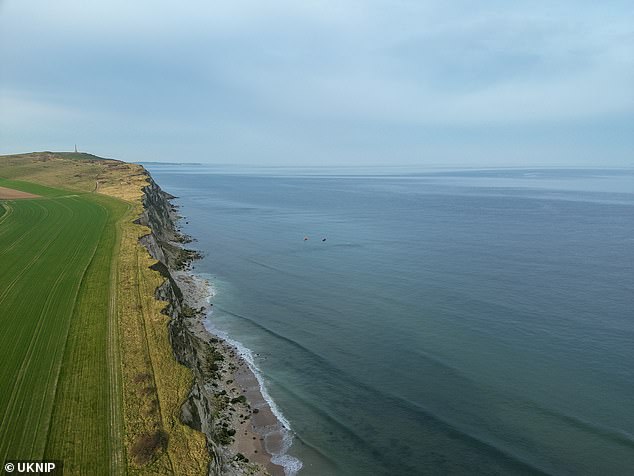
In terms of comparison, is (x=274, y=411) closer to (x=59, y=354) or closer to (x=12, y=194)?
(x=59, y=354)

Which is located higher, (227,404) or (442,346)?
(442,346)

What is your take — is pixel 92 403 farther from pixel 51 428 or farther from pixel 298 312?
pixel 298 312

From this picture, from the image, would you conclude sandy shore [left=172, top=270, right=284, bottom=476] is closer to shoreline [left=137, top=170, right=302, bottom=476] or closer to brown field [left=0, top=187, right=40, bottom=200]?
shoreline [left=137, top=170, right=302, bottom=476]

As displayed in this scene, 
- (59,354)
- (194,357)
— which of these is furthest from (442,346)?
(59,354)

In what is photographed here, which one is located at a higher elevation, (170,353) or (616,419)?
(170,353)

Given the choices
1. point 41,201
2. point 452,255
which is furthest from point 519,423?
point 41,201

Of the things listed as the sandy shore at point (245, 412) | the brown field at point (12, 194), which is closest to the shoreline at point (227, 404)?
the sandy shore at point (245, 412)
